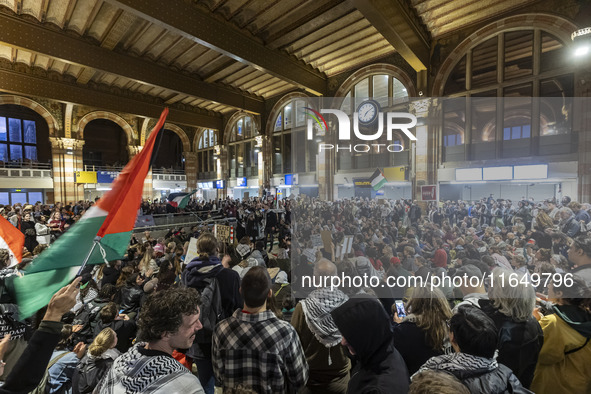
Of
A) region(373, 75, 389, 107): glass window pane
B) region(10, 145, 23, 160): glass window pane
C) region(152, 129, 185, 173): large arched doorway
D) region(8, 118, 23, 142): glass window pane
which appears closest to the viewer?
region(373, 75, 389, 107): glass window pane

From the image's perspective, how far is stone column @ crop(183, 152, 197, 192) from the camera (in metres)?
24.0

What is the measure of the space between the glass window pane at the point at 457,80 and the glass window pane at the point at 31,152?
25.5 meters

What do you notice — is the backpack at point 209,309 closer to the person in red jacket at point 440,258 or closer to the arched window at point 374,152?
the arched window at point 374,152

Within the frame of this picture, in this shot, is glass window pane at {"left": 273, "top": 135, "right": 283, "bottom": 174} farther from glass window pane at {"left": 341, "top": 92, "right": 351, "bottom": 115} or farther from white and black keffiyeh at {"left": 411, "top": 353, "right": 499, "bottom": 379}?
white and black keffiyeh at {"left": 411, "top": 353, "right": 499, "bottom": 379}

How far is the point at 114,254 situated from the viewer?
7.59ft

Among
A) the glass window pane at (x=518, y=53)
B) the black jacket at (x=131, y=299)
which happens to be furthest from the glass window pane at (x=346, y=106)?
the glass window pane at (x=518, y=53)

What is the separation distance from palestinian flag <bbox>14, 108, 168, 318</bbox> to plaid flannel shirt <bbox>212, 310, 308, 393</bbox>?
101 centimetres

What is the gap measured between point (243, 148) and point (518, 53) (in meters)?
15.9

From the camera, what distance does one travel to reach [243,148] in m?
20.5

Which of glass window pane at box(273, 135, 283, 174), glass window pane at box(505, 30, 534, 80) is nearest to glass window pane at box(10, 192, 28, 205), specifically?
glass window pane at box(273, 135, 283, 174)

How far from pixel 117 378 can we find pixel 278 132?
16823 mm

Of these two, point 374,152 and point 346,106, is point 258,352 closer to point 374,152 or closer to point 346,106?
point 374,152

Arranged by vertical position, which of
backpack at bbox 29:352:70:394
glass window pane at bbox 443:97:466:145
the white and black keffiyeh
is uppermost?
glass window pane at bbox 443:97:466:145

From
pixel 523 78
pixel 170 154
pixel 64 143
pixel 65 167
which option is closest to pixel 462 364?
pixel 523 78
